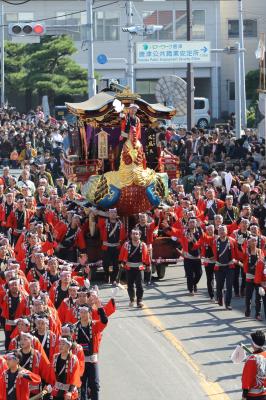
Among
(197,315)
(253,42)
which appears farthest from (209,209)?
(253,42)

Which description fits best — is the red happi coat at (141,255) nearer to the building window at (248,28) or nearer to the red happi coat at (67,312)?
the red happi coat at (67,312)

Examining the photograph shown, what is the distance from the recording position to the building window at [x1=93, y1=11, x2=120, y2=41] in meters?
62.1

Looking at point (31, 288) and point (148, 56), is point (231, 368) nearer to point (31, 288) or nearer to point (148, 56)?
point (31, 288)

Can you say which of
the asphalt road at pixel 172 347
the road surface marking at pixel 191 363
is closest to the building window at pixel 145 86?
the asphalt road at pixel 172 347

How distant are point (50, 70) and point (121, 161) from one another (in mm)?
36036

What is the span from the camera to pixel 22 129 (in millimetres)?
42750

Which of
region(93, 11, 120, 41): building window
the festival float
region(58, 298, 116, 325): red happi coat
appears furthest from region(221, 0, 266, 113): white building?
region(58, 298, 116, 325): red happi coat

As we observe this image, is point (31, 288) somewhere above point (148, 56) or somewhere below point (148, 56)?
below

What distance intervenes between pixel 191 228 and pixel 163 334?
10.7ft

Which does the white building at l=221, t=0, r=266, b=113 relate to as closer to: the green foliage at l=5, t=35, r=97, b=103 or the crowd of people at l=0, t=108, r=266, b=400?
the green foliage at l=5, t=35, r=97, b=103

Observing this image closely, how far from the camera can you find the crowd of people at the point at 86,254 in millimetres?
12977

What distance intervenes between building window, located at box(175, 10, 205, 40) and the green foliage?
6603mm

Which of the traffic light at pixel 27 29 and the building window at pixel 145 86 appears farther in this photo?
the building window at pixel 145 86

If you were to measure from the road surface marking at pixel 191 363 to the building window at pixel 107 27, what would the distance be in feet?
144
